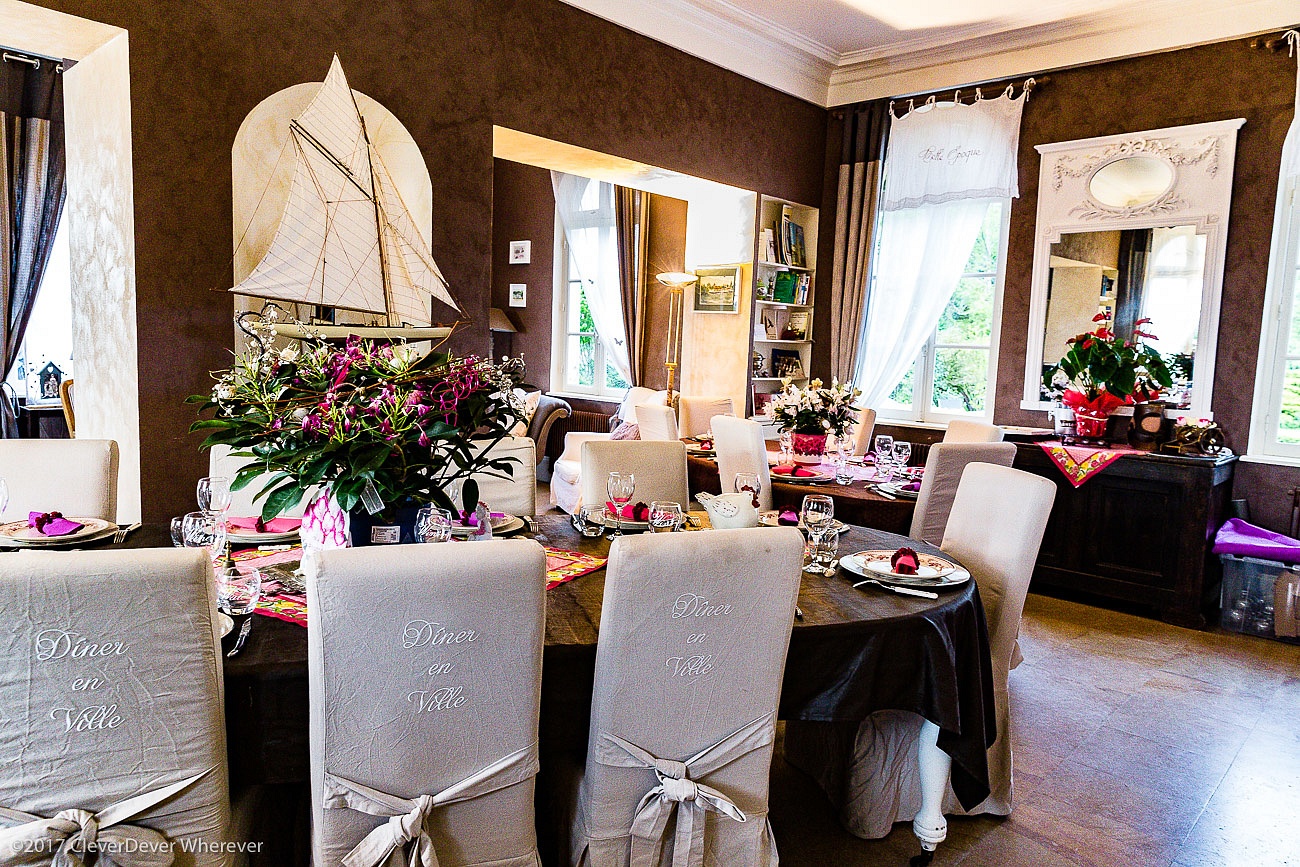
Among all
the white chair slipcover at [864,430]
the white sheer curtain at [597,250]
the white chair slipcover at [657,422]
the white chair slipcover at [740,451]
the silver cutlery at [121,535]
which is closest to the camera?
the silver cutlery at [121,535]

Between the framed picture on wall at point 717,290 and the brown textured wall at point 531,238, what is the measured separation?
7.77 feet

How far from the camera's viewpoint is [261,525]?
7.53 ft

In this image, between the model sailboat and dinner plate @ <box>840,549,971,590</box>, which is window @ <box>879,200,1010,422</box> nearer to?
the model sailboat

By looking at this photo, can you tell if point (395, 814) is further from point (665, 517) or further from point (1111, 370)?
point (1111, 370)

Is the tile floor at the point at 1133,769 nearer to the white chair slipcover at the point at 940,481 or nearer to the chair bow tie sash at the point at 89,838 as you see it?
the white chair slipcover at the point at 940,481

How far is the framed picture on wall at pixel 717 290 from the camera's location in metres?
5.99

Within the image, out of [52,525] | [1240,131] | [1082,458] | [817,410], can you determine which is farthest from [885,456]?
[52,525]

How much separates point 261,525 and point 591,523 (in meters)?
0.89

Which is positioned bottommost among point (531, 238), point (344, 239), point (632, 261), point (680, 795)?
point (680, 795)

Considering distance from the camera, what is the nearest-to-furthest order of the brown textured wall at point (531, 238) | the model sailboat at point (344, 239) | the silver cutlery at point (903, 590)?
the silver cutlery at point (903, 590), the model sailboat at point (344, 239), the brown textured wall at point (531, 238)

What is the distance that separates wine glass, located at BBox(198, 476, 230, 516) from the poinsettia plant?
425 cm

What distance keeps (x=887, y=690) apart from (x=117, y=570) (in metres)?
1.43

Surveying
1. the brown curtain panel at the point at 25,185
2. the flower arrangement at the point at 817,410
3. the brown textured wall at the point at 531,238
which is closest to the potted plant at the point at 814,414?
the flower arrangement at the point at 817,410

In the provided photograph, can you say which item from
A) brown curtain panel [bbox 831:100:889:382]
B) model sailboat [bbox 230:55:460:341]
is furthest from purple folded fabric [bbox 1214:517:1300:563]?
model sailboat [bbox 230:55:460:341]
